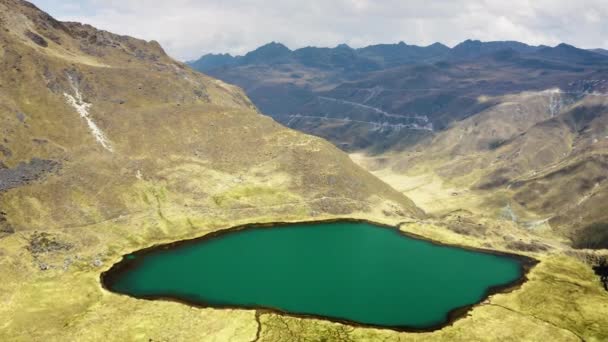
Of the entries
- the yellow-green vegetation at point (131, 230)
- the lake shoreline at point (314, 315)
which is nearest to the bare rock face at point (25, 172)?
the yellow-green vegetation at point (131, 230)

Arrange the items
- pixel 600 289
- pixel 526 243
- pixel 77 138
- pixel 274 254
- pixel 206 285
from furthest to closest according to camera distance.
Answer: pixel 77 138
pixel 526 243
pixel 274 254
pixel 600 289
pixel 206 285

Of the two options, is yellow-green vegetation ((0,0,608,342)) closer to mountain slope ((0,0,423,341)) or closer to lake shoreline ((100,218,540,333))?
mountain slope ((0,0,423,341))

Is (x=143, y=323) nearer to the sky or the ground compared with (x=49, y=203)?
nearer to the ground

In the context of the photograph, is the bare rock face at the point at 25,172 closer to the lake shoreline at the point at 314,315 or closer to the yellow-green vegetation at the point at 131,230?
the yellow-green vegetation at the point at 131,230

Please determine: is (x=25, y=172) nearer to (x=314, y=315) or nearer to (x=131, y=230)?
(x=131, y=230)

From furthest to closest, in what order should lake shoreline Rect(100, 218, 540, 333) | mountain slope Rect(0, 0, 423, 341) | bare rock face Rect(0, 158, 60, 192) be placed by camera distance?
1. bare rock face Rect(0, 158, 60, 192)
2. lake shoreline Rect(100, 218, 540, 333)
3. mountain slope Rect(0, 0, 423, 341)

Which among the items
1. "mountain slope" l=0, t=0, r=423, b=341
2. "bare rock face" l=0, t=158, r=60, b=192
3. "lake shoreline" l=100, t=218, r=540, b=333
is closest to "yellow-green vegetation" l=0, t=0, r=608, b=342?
"mountain slope" l=0, t=0, r=423, b=341

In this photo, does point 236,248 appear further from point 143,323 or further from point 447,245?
point 447,245

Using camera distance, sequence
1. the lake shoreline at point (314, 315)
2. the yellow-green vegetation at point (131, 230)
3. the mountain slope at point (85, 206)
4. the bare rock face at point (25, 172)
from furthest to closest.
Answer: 1. the bare rock face at point (25, 172)
2. the lake shoreline at point (314, 315)
3. the mountain slope at point (85, 206)
4. the yellow-green vegetation at point (131, 230)

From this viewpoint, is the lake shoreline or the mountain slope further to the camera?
the lake shoreline

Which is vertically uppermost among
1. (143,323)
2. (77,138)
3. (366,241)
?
(77,138)

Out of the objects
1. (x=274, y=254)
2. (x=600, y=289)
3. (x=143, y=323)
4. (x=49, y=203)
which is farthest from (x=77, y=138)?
(x=600, y=289)
